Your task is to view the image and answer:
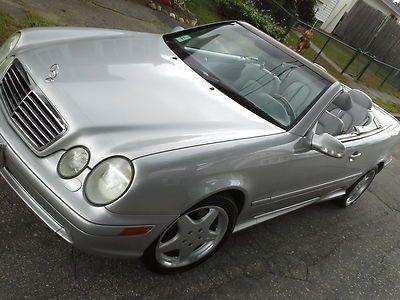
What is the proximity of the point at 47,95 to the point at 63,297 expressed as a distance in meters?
1.13

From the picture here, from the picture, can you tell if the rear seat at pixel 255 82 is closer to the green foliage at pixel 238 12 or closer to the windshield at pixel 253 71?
the windshield at pixel 253 71

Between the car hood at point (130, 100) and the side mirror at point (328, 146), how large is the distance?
0.98 ft

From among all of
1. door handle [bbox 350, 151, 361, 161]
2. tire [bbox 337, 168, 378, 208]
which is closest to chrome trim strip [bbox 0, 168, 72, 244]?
door handle [bbox 350, 151, 361, 161]

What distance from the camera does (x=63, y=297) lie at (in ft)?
7.63

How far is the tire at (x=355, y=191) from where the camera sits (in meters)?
4.32

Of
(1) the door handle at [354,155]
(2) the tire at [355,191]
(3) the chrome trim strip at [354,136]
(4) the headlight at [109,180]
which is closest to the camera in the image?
(4) the headlight at [109,180]

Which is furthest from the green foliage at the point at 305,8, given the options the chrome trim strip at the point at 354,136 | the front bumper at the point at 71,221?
the front bumper at the point at 71,221

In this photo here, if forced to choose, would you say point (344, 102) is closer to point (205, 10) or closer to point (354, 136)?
point (354, 136)

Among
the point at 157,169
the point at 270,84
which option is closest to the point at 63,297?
the point at 157,169

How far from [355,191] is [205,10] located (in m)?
6.72

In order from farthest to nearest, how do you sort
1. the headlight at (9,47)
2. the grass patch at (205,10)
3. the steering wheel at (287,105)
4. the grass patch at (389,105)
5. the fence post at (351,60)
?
the fence post at (351,60), the grass patch at (389,105), the grass patch at (205,10), the steering wheel at (287,105), the headlight at (9,47)

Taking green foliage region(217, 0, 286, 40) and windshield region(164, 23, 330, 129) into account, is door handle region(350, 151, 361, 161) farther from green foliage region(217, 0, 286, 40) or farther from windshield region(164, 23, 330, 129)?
→ green foliage region(217, 0, 286, 40)

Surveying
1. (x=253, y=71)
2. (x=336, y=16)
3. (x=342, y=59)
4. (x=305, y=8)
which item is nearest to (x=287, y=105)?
(x=253, y=71)

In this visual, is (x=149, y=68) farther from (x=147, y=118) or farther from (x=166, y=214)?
(x=166, y=214)
